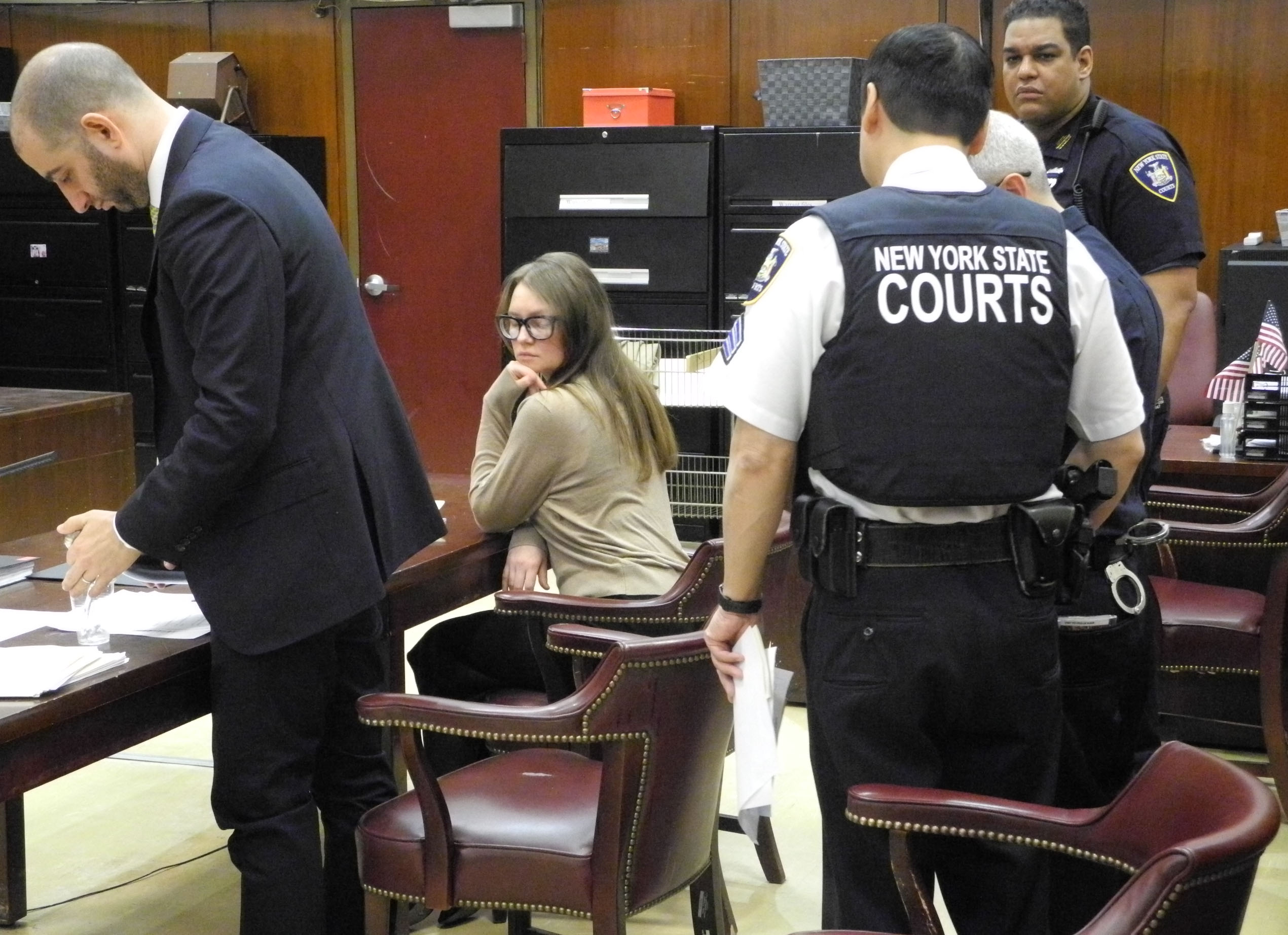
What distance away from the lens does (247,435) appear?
2.04 meters

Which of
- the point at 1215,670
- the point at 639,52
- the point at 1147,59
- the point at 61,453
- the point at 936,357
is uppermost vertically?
the point at 639,52

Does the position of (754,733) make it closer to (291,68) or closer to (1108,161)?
(1108,161)

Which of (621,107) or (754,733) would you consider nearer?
(754,733)

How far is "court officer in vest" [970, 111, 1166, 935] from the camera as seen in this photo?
2164 millimetres

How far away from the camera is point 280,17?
23.2ft

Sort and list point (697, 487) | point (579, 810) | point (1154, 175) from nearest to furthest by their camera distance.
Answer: point (579, 810) → point (1154, 175) → point (697, 487)

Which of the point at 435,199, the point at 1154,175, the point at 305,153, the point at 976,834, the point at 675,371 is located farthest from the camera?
the point at 435,199

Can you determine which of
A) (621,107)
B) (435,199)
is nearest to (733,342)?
(621,107)

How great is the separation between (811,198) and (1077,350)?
3.98 meters

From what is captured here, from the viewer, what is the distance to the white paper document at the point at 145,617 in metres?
2.23

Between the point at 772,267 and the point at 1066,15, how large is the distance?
1.68 m

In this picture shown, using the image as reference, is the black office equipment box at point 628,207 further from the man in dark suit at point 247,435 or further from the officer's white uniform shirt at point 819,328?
the officer's white uniform shirt at point 819,328

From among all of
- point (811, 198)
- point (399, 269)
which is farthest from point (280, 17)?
point (811, 198)

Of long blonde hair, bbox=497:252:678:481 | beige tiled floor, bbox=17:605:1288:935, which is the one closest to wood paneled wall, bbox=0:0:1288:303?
beige tiled floor, bbox=17:605:1288:935
